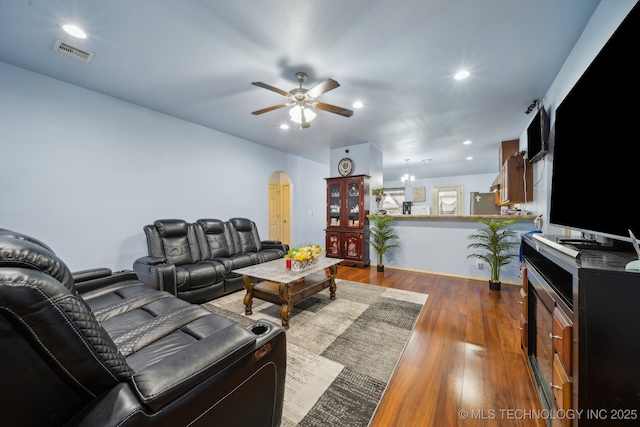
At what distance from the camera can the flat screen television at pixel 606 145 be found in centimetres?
95

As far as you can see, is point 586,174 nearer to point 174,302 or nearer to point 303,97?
point 303,97

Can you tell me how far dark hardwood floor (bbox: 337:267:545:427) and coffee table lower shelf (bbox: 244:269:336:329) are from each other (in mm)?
1079

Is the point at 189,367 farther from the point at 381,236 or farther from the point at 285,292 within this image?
the point at 381,236

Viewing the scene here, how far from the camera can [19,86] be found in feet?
7.91

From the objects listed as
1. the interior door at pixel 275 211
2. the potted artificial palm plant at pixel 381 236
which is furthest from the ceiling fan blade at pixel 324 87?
the interior door at pixel 275 211

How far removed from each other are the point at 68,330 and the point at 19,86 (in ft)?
11.2

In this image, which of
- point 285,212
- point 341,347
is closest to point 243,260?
point 341,347

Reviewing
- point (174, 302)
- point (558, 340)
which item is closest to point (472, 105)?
point (558, 340)

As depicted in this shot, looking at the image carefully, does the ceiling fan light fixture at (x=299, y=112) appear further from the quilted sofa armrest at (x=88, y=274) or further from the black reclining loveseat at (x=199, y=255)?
the quilted sofa armrest at (x=88, y=274)

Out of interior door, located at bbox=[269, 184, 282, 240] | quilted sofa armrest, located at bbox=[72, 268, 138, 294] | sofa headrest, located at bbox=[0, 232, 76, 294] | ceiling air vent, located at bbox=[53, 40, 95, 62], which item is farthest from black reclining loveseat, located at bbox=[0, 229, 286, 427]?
interior door, located at bbox=[269, 184, 282, 240]

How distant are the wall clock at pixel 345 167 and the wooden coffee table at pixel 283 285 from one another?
2.71m

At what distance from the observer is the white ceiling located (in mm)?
1697

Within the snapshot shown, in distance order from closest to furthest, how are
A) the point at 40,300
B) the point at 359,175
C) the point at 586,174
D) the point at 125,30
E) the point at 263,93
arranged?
the point at 40,300 < the point at 586,174 < the point at 125,30 < the point at 263,93 < the point at 359,175

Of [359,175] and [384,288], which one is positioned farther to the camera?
[359,175]
